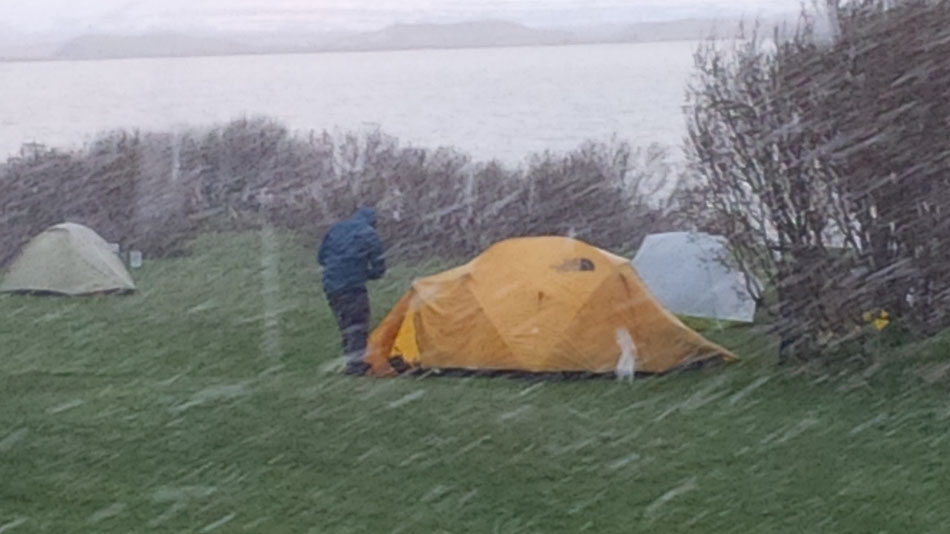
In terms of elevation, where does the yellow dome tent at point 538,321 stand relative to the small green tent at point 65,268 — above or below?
above

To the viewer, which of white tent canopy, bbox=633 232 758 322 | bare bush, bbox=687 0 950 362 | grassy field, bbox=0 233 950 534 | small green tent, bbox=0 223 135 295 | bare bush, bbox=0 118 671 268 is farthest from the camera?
bare bush, bbox=0 118 671 268

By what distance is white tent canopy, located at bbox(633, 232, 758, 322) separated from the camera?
15.3m

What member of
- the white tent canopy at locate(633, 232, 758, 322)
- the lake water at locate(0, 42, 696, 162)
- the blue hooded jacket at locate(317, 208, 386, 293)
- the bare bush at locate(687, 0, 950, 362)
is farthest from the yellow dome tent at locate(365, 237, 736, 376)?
the lake water at locate(0, 42, 696, 162)

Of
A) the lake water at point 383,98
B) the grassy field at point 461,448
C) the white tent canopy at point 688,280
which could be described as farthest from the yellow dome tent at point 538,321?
the lake water at point 383,98

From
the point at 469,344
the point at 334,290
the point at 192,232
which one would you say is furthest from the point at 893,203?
the point at 192,232

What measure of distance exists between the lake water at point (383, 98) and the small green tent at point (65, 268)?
616 cm

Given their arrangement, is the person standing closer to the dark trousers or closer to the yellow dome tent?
the dark trousers

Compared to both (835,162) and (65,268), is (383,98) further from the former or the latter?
(835,162)

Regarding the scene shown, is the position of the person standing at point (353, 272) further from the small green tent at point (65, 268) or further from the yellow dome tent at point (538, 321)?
the small green tent at point (65, 268)

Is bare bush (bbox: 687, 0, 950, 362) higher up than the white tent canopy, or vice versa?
bare bush (bbox: 687, 0, 950, 362)

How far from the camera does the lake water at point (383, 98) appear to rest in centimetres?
2394

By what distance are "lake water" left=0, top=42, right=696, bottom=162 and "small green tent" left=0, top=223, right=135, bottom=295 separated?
6159 millimetres

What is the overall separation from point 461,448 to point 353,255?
133 inches

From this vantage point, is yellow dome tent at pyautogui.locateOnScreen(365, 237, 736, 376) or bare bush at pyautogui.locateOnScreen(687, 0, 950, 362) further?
yellow dome tent at pyautogui.locateOnScreen(365, 237, 736, 376)
